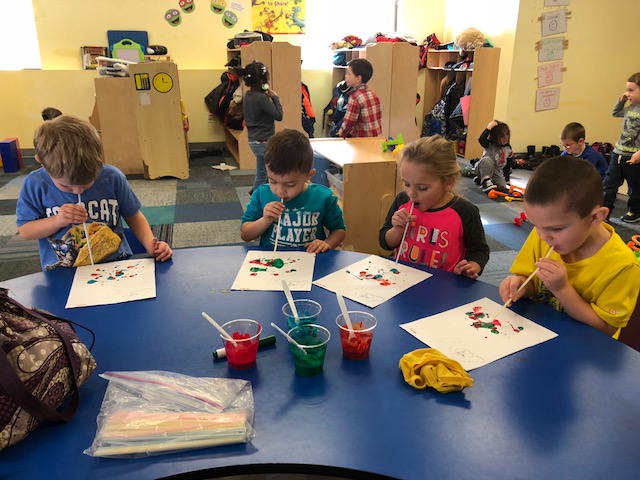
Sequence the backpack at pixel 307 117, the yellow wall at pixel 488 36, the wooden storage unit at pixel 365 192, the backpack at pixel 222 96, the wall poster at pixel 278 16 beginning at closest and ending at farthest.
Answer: the wooden storage unit at pixel 365 192 < the yellow wall at pixel 488 36 < the backpack at pixel 307 117 < the backpack at pixel 222 96 < the wall poster at pixel 278 16

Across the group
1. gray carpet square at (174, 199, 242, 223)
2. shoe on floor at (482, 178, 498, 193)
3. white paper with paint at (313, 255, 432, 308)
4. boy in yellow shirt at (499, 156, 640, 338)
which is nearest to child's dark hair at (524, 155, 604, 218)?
boy in yellow shirt at (499, 156, 640, 338)

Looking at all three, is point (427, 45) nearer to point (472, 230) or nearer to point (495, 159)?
point (495, 159)

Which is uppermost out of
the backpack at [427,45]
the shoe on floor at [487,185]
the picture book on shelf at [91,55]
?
the backpack at [427,45]

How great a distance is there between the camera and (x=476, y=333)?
1.08 m

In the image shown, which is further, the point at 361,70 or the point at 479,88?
the point at 479,88

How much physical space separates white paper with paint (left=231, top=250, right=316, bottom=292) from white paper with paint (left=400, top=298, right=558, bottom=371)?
346 millimetres

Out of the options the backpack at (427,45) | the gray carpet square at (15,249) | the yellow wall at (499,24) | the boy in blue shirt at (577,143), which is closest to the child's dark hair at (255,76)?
the gray carpet square at (15,249)

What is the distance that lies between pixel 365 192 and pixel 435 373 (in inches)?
78.2

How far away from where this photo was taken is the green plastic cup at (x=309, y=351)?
3.06ft

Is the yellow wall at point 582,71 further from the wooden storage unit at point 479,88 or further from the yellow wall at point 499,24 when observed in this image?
the wooden storage unit at point 479,88

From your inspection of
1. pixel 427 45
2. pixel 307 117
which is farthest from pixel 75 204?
pixel 427 45

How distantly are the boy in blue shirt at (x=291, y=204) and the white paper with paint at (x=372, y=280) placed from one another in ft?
0.62

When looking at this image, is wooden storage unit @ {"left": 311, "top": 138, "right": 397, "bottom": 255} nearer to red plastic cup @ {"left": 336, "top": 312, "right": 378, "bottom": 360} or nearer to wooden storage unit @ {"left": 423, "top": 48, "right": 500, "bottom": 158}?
red plastic cup @ {"left": 336, "top": 312, "right": 378, "bottom": 360}

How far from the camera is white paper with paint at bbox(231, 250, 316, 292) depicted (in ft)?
4.32
